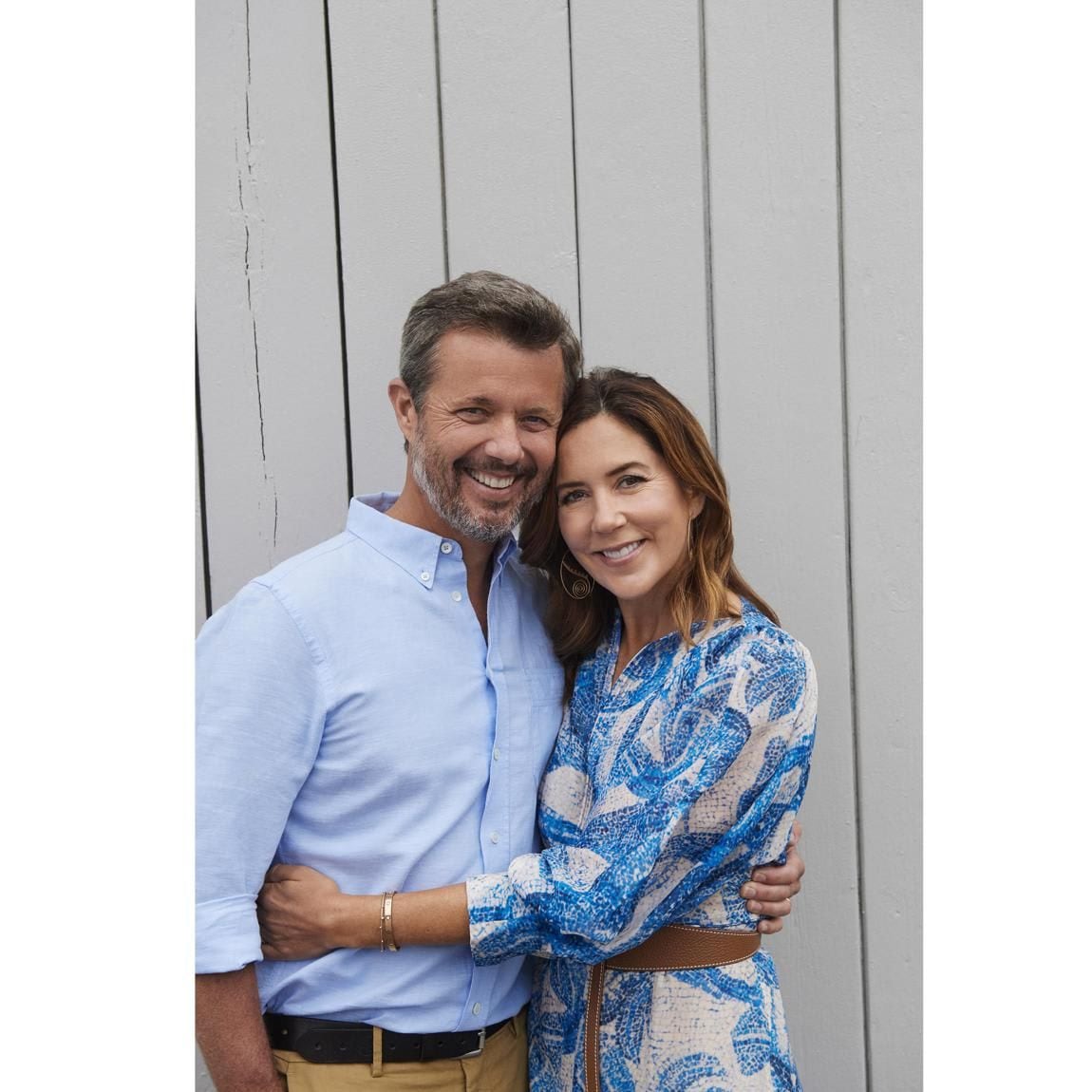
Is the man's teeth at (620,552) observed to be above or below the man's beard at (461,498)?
below

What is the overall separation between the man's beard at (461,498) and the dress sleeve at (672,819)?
361 millimetres

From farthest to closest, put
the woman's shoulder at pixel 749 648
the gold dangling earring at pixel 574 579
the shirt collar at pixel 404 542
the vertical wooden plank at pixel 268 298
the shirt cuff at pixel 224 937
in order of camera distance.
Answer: the vertical wooden plank at pixel 268 298
the gold dangling earring at pixel 574 579
the shirt collar at pixel 404 542
the woman's shoulder at pixel 749 648
the shirt cuff at pixel 224 937

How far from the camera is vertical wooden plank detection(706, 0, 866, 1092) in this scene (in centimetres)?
206

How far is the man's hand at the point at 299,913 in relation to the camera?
151 cm

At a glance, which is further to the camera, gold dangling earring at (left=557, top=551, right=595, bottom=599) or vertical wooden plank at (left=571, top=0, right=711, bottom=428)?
vertical wooden plank at (left=571, top=0, right=711, bottom=428)

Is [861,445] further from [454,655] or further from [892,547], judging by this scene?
[454,655]

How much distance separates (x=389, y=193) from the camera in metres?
2.05

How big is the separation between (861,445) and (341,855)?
3.96ft

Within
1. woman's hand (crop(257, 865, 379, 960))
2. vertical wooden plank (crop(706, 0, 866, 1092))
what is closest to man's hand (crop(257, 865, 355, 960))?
woman's hand (crop(257, 865, 379, 960))

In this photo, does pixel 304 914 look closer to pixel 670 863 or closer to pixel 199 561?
pixel 670 863

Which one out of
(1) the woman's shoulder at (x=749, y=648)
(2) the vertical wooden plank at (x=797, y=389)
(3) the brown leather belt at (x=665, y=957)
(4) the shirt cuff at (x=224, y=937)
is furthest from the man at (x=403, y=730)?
(2) the vertical wooden plank at (x=797, y=389)

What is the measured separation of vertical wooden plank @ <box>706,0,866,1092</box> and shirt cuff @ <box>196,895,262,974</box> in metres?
1.09

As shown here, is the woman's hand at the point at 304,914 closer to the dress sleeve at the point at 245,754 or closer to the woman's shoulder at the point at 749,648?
the dress sleeve at the point at 245,754

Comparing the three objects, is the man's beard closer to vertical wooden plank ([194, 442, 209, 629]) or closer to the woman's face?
the woman's face
